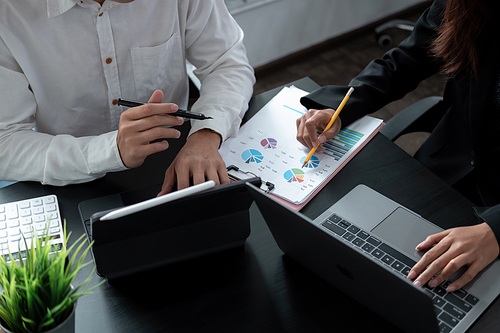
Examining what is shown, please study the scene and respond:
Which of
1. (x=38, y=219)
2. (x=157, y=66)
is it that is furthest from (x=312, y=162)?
(x=38, y=219)

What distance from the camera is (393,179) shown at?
1.04 metres

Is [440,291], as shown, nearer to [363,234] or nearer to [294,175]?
[363,234]

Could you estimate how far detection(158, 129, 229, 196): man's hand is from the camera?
1.00m

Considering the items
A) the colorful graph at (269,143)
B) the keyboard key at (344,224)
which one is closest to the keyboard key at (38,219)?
the colorful graph at (269,143)

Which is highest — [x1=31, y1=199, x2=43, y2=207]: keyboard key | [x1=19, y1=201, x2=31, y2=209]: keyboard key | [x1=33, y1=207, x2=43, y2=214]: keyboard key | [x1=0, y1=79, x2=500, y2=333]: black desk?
[x1=19, y1=201, x2=31, y2=209]: keyboard key

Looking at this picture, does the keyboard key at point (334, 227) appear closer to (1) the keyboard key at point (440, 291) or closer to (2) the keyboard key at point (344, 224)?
Result: (2) the keyboard key at point (344, 224)

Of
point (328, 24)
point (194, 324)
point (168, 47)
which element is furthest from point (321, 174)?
point (328, 24)

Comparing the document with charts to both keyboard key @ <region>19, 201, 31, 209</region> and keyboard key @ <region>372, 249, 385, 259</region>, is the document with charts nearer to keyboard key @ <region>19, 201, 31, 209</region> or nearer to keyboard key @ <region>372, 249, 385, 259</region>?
keyboard key @ <region>372, 249, 385, 259</region>

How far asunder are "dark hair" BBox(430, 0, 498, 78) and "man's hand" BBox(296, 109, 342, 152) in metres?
0.37

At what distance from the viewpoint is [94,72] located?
1.18 m

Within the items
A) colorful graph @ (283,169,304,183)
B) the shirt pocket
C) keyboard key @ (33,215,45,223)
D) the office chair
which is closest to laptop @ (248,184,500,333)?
colorful graph @ (283,169,304,183)

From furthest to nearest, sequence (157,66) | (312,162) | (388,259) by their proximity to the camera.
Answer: (157,66) → (312,162) → (388,259)

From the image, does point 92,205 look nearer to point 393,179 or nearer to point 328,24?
point 393,179

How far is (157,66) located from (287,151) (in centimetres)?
47
